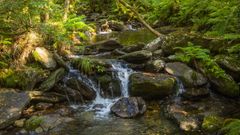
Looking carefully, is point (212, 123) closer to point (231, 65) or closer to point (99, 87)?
point (231, 65)

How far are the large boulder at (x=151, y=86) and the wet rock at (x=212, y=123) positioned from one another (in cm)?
199

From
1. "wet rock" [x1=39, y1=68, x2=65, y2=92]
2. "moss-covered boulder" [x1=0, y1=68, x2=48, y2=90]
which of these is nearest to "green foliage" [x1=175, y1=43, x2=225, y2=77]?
"wet rock" [x1=39, y1=68, x2=65, y2=92]

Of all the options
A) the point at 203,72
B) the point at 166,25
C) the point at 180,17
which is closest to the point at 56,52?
the point at 203,72

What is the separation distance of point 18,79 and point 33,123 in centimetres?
201

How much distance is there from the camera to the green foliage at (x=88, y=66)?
11.0 meters

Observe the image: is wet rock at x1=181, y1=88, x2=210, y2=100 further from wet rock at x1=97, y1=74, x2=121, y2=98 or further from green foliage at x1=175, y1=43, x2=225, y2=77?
wet rock at x1=97, y1=74, x2=121, y2=98

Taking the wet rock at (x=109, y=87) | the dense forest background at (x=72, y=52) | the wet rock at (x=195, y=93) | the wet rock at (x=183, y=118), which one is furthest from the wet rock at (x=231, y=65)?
the wet rock at (x=109, y=87)

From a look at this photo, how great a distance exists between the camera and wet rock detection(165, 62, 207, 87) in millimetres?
10461

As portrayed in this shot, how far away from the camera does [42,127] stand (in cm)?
841

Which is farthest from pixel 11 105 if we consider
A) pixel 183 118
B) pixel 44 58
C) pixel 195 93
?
pixel 195 93

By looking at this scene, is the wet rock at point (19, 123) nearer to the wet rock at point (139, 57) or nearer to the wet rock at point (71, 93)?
the wet rock at point (71, 93)

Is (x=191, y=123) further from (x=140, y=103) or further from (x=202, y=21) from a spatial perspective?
(x=202, y=21)

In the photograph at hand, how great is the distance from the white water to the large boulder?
577mm

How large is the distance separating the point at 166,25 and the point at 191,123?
12.4 m
